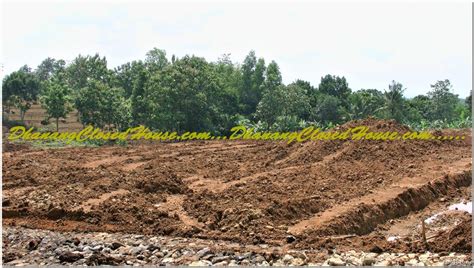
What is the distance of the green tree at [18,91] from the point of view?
139 feet

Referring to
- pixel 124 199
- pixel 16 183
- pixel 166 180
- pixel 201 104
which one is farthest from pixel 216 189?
pixel 201 104

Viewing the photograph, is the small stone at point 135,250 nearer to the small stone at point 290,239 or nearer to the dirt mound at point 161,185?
the small stone at point 290,239

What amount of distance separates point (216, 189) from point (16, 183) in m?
5.85

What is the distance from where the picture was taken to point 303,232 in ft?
31.8

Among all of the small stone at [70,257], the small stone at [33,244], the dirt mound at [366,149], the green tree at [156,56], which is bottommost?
the small stone at [33,244]

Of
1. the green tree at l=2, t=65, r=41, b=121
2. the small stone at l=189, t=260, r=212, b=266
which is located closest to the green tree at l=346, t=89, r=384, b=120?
the green tree at l=2, t=65, r=41, b=121

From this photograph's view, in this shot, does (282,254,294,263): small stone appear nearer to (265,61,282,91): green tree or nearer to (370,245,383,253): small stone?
(370,245,383,253): small stone

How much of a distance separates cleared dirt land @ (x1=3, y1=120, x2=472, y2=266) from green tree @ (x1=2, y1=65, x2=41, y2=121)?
81.8ft

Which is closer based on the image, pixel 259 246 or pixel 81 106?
pixel 259 246

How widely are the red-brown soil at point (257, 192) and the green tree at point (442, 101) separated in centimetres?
2758

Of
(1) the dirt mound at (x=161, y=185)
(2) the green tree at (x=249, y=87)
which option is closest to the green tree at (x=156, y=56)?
(2) the green tree at (x=249, y=87)

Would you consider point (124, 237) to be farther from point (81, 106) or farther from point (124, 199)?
point (81, 106)

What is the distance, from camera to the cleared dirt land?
9.70 meters

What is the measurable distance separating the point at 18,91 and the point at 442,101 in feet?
122
